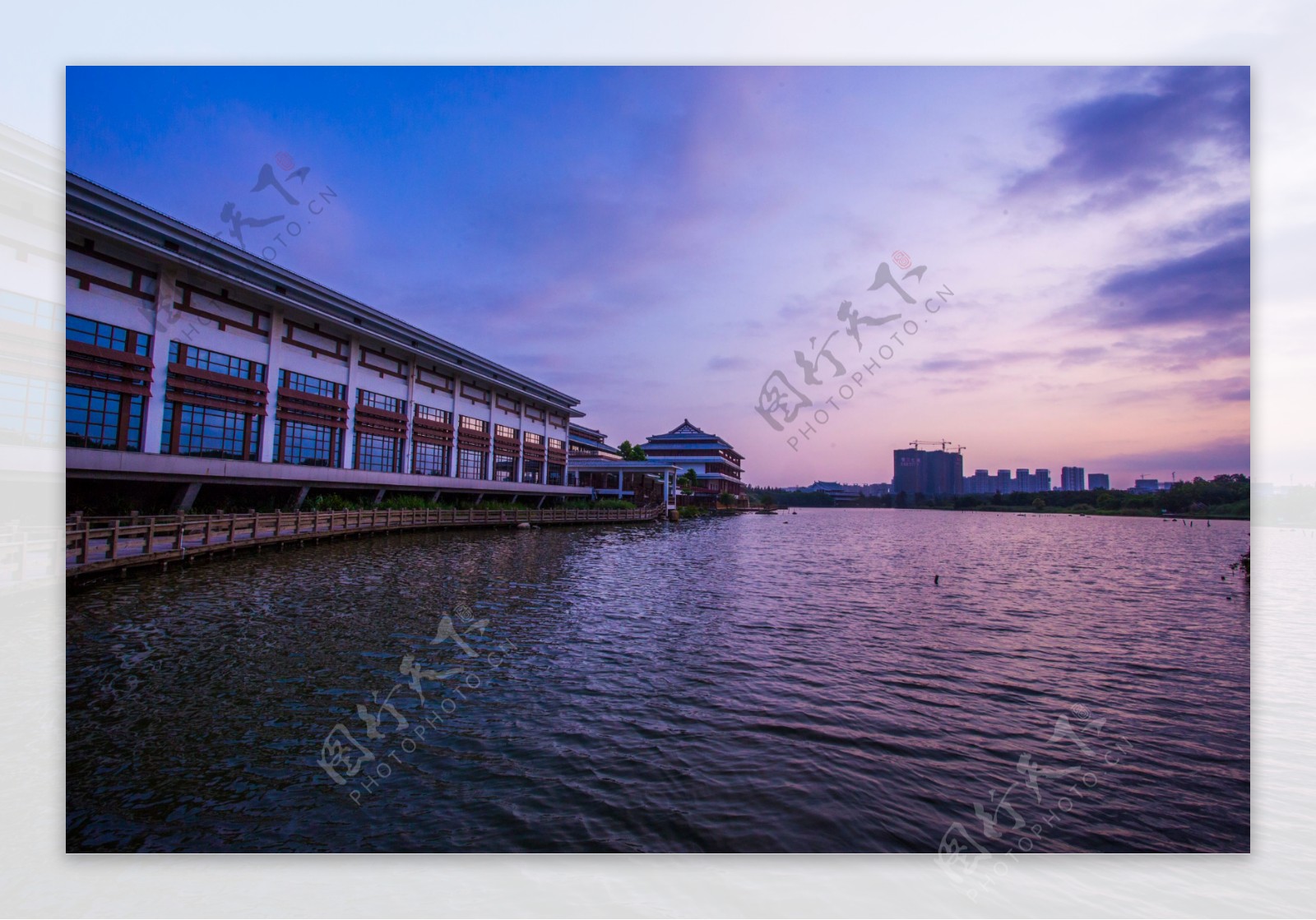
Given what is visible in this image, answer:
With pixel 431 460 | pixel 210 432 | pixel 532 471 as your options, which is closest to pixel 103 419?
pixel 210 432

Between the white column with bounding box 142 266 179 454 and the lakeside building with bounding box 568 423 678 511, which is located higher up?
the white column with bounding box 142 266 179 454

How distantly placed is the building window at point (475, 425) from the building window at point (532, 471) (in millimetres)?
7601

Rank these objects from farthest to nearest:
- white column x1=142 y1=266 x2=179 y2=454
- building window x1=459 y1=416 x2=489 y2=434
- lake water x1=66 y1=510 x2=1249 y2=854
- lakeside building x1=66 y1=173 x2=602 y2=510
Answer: building window x1=459 y1=416 x2=489 y2=434, white column x1=142 y1=266 x2=179 y2=454, lakeside building x1=66 y1=173 x2=602 y2=510, lake water x1=66 y1=510 x2=1249 y2=854

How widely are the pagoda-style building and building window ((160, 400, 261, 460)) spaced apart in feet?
277

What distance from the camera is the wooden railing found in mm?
15445

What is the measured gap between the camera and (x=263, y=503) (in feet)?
95.2

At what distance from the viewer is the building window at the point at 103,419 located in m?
21.0

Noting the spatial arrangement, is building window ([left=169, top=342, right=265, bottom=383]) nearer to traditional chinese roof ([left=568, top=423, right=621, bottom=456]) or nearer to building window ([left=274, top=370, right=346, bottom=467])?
building window ([left=274, top=370, right=346, bottom=467])

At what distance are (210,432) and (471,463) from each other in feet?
69.3

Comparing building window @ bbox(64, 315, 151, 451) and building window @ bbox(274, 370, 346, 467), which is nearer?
building window @ bbox(64, 315, 151, 451)

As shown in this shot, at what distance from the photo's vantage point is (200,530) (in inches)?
817

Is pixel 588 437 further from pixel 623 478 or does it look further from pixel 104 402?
pixel 104 402

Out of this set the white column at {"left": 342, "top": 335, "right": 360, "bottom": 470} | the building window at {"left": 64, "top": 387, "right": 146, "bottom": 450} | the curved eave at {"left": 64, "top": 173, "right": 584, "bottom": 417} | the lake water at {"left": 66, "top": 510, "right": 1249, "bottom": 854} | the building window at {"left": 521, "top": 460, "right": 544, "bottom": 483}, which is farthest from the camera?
the building window at {"left": 521, "top": 460, "right": 544, "bottom": 483}

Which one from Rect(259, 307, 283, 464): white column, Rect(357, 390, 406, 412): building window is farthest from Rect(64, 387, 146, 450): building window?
Rect(357, 390, 406, 412): building window
